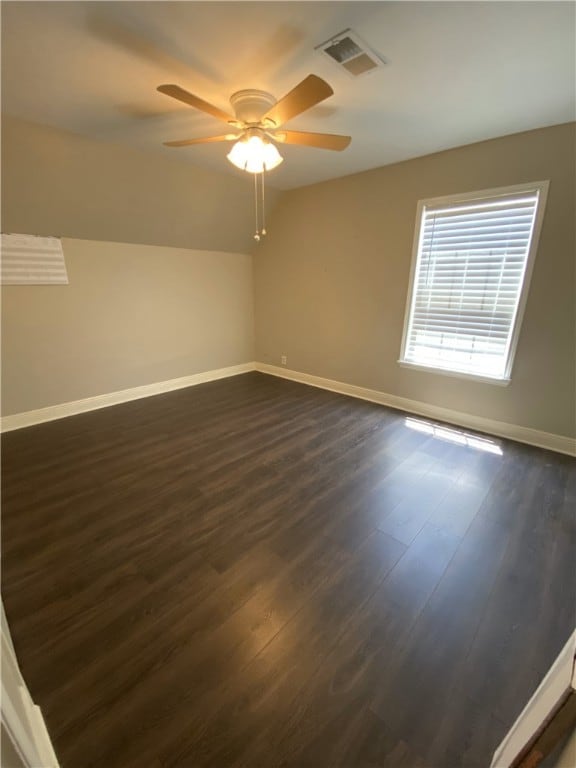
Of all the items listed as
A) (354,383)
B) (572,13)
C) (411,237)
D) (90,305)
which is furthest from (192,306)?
(572,13)

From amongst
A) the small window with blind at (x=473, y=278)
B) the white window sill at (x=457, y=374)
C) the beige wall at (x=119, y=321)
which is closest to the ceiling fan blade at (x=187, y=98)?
the small window with blind at (x=473, y=278)

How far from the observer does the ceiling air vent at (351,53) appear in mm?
1557

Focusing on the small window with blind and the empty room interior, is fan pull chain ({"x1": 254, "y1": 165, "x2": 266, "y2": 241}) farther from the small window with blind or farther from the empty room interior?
the small window with blind

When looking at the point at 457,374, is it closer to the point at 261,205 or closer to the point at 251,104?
the point at 251,104

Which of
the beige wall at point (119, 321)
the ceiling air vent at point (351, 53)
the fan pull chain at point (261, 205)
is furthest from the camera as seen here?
the fan pull chain at point (261, 205)

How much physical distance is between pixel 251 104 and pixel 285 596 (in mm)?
2729

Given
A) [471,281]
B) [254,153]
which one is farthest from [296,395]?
[254,153]

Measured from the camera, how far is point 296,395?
4.17 metres

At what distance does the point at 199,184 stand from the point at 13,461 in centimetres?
315

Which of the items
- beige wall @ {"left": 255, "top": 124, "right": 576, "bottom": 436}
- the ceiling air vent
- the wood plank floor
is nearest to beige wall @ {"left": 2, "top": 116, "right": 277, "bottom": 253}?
beige wall @ {"left": 255, "top": 124, "right": 576, "bottom": 436}

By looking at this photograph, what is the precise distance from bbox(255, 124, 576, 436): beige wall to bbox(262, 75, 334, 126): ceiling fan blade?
75.7 inches

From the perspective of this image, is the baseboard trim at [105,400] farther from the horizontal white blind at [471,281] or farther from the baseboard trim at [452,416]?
the horizontal white blind at [471,281]

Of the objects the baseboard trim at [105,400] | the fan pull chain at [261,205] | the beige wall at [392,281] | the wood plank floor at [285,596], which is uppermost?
the fan pull chain at [261,205]

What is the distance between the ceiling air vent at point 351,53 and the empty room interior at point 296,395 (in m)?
0.02
